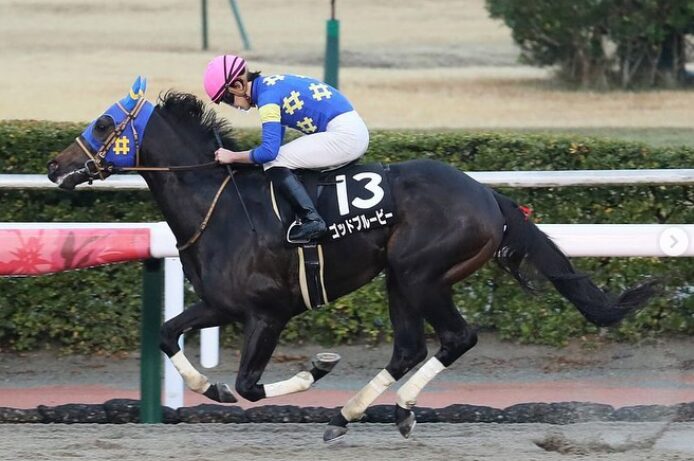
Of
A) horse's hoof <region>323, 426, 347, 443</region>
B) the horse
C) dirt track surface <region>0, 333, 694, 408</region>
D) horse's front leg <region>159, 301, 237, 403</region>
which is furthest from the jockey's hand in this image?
dirt track surface <region>0, 333, 694, 408</region>

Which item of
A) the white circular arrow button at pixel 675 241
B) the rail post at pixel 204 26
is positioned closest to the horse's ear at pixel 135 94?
the white circular arrow button at pixel 675 241

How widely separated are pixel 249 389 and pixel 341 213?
2.85 ft

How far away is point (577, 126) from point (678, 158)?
7.65 meters

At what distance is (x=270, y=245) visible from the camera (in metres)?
5.43

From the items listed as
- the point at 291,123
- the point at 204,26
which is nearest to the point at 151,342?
the point at 291,123

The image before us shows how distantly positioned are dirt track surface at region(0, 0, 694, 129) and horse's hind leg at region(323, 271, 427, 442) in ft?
30.4

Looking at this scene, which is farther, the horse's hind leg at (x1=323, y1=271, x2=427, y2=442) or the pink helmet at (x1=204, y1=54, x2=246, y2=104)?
the horse's hind leg at (x1=323, y1=271, x2=427, y2=442)

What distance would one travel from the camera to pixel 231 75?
545cm

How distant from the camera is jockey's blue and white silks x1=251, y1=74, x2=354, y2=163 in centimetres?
537

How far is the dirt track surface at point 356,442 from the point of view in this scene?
530cm

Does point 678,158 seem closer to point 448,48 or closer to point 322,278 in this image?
point 322,278

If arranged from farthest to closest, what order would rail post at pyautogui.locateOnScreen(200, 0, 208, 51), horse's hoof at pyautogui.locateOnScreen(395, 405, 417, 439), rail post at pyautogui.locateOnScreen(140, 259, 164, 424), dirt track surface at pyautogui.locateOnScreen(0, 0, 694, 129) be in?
1. rail post at pyautogui.locateOnScreen(200, 0, 208, 51)
2. dirt track surface at pyautogui.locateOnScreen(0, 0, 694, 129)
3. rail post at pyautogui.locateOnScreen(140, 259, 164, 424)
4. horse's hoof at pyautogui.locateOnScreen(395, 405, 417, 439)

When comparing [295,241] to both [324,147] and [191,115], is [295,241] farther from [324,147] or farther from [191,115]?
[191,115]

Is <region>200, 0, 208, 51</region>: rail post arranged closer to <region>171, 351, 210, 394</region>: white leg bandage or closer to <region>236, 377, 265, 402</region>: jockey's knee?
<region>171, 351, 210, 394</region>: white leg bandage
